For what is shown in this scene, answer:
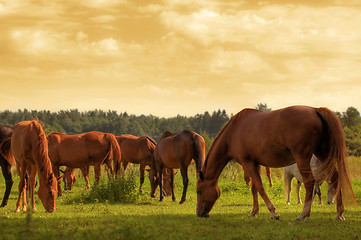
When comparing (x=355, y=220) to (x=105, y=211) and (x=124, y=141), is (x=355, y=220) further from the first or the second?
(x=124, y=141)

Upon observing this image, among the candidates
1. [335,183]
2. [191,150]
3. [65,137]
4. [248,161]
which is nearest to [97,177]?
[65,137]

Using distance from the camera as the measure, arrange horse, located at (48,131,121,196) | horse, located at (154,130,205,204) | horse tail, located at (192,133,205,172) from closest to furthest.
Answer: horse tail, located at (192,133,205,172), horse, located at (154,130,205,204), horse, located at (48,131,121,196)

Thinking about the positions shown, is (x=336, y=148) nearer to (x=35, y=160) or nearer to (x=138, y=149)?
(x=35, y=160)

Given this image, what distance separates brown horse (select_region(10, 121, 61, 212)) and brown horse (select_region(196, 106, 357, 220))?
12.3ft

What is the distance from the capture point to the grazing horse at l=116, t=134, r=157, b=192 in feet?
61.9

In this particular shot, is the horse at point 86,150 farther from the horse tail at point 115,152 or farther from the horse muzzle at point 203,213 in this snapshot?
the horse muzzle at point 203,213

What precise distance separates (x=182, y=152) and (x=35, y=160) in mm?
4805

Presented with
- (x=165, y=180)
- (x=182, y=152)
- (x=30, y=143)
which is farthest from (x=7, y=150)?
(x=165, y=180)

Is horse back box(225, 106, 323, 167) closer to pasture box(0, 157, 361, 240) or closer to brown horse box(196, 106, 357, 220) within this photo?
brown horse box(196, 106, 357, 220)

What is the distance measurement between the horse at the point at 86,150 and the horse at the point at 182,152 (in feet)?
5.74

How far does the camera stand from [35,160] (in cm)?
1062

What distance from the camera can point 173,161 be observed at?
1438 cm

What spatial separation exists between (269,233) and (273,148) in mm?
1878

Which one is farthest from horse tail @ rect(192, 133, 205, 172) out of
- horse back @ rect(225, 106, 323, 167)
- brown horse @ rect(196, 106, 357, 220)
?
horse back @ rect(225, 106, 323, 167)
